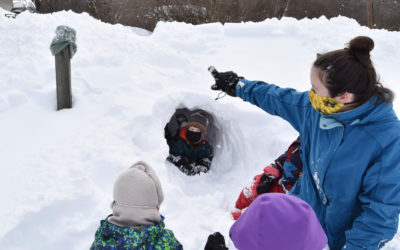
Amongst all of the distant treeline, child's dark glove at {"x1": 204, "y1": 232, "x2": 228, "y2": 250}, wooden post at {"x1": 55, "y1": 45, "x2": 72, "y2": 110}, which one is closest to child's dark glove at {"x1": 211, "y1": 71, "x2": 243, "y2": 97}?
child's dark glove at {"x1": 204, "y1": 232, "x2": 228, "y2": 250}

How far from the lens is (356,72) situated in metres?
1.85

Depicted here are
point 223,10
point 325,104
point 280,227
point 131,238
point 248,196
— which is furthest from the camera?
point 223,10

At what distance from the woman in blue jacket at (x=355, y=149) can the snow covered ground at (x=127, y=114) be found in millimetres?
1375

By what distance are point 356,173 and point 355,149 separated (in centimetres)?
14

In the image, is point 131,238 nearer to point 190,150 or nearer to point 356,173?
point 356,173

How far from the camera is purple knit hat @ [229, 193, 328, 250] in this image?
59.0 inches

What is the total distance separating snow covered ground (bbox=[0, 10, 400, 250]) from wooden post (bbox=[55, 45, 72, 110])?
0.13m

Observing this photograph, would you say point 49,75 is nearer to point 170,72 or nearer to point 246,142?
point 170,72

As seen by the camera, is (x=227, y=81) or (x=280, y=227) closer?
(x=280, y=227)

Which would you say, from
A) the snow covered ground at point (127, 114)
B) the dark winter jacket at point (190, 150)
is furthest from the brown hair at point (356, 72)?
the dark winter jacket at point (190, 150)

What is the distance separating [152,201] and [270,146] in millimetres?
2868

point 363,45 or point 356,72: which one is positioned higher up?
point 363,45

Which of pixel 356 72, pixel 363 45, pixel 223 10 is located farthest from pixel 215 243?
pixel 223 10

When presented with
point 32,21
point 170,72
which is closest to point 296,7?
point 170,72
